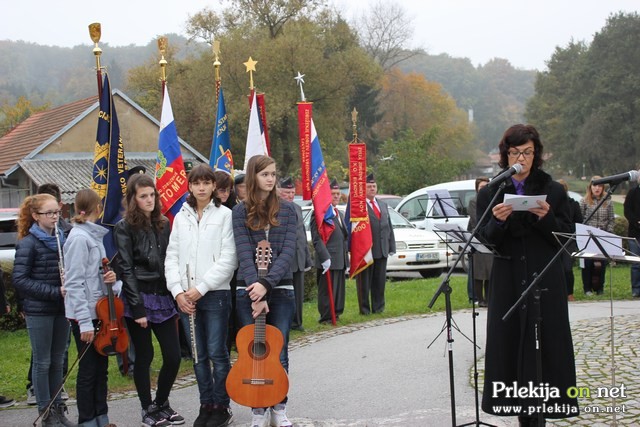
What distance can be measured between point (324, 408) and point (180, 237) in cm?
204

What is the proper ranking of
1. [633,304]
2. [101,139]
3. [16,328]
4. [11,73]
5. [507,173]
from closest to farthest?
1. [507,173]
2. [101,139]
3. [16,328]
4. [633,304]
5. [11,73]

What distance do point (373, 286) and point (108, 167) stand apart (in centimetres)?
496

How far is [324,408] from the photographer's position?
664 centimetres

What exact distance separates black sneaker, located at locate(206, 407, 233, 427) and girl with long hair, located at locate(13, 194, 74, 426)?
1.31 metres

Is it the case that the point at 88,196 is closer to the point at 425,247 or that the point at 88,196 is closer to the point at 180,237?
the point at 180,237

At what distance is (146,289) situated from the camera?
245 inches

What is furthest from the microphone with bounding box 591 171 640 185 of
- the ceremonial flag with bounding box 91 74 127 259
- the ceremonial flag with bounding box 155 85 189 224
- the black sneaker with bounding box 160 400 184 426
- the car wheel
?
the car wheel

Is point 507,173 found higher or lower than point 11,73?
lower

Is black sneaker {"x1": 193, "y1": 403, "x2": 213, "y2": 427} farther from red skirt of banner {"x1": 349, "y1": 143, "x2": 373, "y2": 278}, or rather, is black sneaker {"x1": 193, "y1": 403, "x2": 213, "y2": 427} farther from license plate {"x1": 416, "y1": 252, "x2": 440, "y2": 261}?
license plate {"x1": 416, "y1": 252, "x2": 440, "y2": 261}

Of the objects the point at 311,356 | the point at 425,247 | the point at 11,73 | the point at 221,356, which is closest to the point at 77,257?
the point at 221,356

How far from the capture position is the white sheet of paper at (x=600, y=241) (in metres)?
4.59

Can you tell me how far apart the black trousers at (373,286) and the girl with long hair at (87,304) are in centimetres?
602

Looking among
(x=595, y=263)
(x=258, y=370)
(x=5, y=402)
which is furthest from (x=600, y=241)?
(x=595, y=263)
